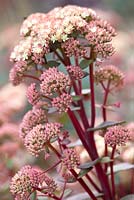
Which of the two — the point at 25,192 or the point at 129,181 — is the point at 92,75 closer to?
the point at 25,192

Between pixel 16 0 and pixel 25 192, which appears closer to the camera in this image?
pixel 25 192

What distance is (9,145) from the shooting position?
3.35 feet

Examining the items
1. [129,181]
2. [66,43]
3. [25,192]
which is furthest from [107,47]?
[129,181]

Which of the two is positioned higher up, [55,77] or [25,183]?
[55,77]

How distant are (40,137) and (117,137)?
107 mm

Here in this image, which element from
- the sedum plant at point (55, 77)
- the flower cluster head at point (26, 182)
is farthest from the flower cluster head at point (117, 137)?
the flower cluster head at point (26, 182)

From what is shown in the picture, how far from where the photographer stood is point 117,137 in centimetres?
74

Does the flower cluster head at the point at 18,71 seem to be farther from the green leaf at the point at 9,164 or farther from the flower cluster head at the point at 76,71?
the green leaf at the point at 9,164

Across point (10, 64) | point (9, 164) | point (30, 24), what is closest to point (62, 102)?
point (30, 24)

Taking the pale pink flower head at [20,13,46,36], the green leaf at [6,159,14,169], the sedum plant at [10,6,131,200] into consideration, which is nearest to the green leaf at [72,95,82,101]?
the sedum plant at [10,6,131,200]

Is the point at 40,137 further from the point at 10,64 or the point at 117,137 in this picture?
the point at 10,64

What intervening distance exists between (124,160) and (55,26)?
1.11ft

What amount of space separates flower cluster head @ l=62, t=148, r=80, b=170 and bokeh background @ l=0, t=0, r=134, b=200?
0.19m

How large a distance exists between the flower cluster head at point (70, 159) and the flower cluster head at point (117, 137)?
0.05 m
